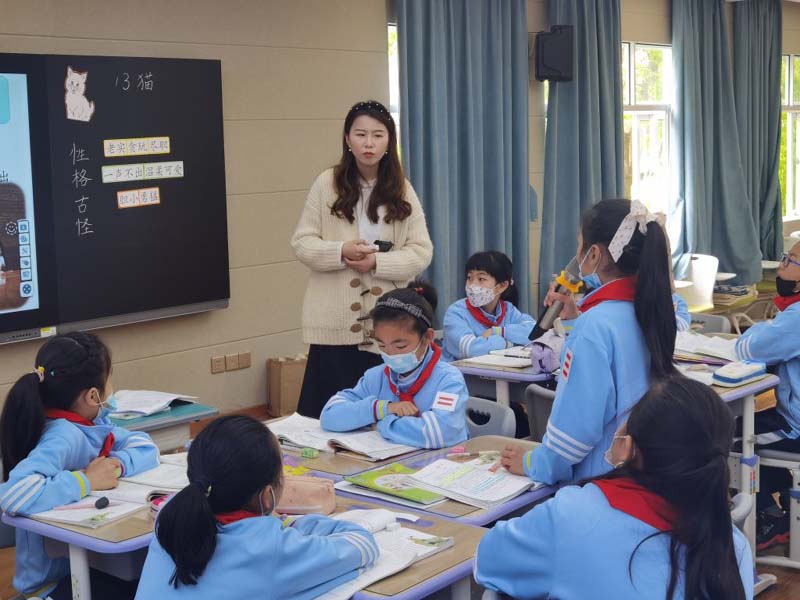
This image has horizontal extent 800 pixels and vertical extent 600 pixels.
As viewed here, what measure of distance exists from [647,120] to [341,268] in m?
5.33

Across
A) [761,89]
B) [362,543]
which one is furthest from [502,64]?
[362,543]

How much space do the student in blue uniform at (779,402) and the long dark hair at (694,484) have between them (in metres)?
2.21

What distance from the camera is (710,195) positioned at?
8.72m

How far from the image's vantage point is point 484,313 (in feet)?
15.6

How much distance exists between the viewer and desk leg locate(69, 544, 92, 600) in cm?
229

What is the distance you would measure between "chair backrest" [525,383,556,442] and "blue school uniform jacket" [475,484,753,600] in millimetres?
1598

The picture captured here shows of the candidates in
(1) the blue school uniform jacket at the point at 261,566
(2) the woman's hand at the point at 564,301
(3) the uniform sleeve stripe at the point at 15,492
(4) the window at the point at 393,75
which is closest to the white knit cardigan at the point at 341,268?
(2) the woman's hand at the point at 564,301

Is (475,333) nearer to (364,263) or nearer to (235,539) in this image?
(364,263)

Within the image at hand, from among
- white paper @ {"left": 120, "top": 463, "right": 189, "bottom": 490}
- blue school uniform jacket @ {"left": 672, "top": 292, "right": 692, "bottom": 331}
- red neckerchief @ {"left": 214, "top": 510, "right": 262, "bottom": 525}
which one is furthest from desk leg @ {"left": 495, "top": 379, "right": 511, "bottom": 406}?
red neckerchief @ {"left": 214, "top": 510, "right": 262, "bottom": 525}

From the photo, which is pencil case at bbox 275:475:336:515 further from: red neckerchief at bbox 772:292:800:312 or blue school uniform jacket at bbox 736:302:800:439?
red neckerchief at bbox 772:292:800:312

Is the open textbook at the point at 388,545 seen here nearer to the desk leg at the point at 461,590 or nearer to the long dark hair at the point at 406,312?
the desk leg at the point at 461,590

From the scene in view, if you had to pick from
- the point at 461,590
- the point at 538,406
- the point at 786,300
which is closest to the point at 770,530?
the point at 786,300

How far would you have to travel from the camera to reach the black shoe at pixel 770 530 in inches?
152

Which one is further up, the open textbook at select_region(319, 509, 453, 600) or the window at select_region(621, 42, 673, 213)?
the window at select_region(621, 42, 673, 213)
